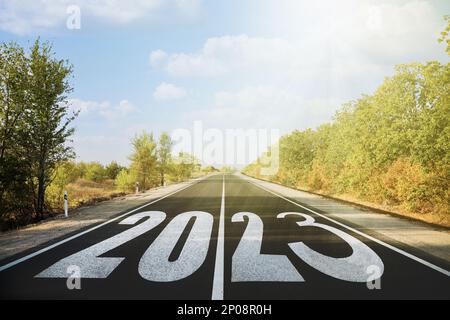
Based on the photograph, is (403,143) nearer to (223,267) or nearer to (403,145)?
(403,145)

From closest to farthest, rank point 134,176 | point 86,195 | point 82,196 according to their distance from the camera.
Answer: point 82,196
point 86,195
point 134,176

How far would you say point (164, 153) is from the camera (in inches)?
1586

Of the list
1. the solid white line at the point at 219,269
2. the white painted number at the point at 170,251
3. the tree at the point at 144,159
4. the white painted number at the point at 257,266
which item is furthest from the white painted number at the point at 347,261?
the tree at the point at 144,159

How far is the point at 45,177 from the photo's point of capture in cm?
1336

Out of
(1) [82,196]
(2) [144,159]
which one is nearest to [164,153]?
(2) [144,159]

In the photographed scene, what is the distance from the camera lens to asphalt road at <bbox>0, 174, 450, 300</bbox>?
4309 millimetres

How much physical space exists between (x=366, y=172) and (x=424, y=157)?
17.7 feet

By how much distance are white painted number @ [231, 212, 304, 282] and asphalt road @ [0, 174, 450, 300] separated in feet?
0.05

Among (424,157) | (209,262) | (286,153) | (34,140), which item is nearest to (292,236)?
(209,262)

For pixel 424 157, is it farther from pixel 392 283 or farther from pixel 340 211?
pixel 392 283

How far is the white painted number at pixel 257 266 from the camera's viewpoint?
4824mm

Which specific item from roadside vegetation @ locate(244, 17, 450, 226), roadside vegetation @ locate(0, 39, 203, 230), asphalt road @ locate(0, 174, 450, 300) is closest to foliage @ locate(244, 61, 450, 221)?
roadside vegetation @ locate(244, 17, 450, 226)

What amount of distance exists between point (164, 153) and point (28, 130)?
27.8 meters

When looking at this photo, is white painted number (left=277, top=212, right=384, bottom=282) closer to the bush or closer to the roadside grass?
the roadside grass
